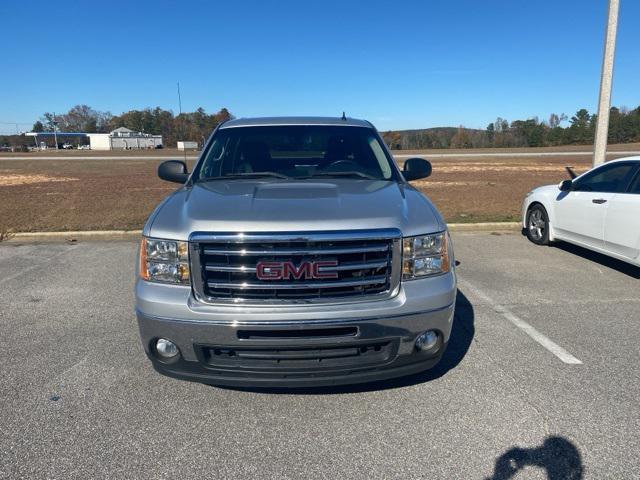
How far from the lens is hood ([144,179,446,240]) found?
9.10 feet

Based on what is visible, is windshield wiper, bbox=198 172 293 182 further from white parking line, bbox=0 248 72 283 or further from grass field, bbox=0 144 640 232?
grass field, bbox=0 144 640 232

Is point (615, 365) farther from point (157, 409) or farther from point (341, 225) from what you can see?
point (157, 409)

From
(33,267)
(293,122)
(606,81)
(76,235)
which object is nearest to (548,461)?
(293,122)

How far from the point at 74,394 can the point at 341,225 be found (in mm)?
2197

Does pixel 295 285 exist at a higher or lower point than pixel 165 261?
lower

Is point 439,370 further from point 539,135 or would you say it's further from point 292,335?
point 539,135

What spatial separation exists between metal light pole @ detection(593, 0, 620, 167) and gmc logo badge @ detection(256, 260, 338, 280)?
27.8ft

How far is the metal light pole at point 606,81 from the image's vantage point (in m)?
8.90

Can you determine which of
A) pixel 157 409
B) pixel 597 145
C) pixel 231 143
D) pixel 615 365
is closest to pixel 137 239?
pixel 231 143

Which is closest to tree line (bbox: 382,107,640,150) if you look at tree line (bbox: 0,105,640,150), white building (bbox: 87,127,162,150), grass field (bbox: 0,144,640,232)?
tree line (bbox: 0,105,640,150)

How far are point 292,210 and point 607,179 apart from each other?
5488 mm

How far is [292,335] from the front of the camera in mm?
2719

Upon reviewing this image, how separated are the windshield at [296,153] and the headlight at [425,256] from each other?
117 centimetres

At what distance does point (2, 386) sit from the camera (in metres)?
3.41
